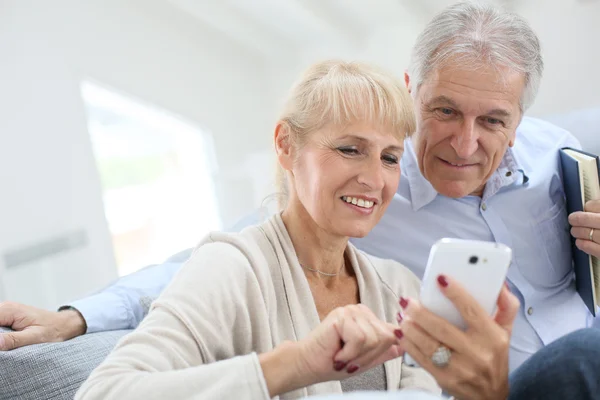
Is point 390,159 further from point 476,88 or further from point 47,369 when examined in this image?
point 47,369

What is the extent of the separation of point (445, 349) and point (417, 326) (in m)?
0.05

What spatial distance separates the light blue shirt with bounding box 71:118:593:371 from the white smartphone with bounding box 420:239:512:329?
0.79 meters

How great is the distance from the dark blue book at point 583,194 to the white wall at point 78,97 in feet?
6.78

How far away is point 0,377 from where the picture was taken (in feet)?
4.39

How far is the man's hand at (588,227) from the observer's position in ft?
5.67

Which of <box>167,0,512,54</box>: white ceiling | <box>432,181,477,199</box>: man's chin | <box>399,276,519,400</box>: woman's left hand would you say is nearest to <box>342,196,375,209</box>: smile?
<box>399,276,519,400</box>: woman's left hand

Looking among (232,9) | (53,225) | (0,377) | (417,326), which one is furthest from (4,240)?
(417,326)

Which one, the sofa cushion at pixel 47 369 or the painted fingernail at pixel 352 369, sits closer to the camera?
the painted fingernail at pixel 352 369

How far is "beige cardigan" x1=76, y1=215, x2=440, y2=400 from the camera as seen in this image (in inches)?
40.9

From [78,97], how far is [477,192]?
83.2 inches

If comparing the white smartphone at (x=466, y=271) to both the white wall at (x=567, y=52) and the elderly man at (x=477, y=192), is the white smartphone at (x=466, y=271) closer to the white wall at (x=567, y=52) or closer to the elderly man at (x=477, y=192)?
the elderly man at (x=477, y=192)

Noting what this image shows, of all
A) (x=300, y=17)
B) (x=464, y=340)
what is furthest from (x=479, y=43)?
(x=300, y=17)

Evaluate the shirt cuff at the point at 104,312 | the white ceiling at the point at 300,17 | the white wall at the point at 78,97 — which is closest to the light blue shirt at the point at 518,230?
the shirt cuff at the point at 104,312

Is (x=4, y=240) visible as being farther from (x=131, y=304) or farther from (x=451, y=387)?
(x=451, y=387)
